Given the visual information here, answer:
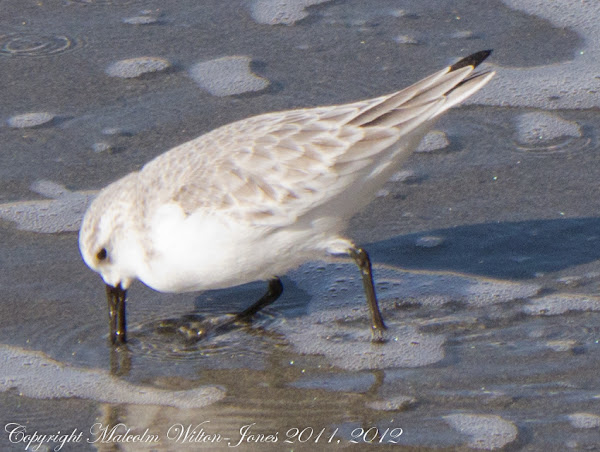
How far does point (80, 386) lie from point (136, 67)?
2320 mm

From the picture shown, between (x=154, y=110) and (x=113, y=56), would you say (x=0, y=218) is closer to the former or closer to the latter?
(x=154, y=110)

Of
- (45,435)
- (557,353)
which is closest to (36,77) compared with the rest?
(45,435)

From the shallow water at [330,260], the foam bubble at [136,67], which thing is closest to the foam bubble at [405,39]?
the shallow water at [330,260]

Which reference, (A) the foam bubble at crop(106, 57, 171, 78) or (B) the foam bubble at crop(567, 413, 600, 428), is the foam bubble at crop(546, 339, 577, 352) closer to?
(B) the foam bubble at crop(567, 413, 600, 428)

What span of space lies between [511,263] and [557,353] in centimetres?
67

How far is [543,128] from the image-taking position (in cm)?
495

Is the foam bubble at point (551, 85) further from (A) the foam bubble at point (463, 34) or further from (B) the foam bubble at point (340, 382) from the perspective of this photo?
(B) the foam bubble at point (340, 382)

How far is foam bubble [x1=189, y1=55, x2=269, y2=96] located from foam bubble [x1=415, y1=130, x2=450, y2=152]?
3.06ft

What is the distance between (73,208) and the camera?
4.55 meters

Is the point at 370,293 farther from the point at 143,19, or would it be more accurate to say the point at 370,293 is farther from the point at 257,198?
the point at 143,19

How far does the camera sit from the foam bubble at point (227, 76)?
529 cm

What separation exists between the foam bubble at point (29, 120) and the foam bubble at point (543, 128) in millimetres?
2364

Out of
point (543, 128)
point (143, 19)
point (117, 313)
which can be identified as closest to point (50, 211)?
point (117, 313)

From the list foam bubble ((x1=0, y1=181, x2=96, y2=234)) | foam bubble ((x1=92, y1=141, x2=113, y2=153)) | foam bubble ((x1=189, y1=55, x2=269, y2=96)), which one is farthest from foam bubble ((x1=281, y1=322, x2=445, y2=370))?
foam bubble ((x1=189, y1=55, x2=269, y2=96))
